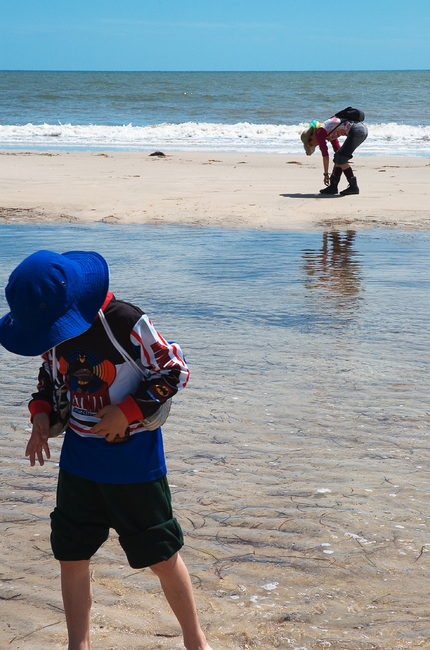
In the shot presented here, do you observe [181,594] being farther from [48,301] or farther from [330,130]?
[330,130]

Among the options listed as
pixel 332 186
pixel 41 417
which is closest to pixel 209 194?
pixel 332 186

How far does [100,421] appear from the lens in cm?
207

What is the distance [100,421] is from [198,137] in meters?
26.1

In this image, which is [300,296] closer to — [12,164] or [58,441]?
[58,441]

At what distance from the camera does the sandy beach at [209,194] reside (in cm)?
1060

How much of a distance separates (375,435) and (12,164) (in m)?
13.8

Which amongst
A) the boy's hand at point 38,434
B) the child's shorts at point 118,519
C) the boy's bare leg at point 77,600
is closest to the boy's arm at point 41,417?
the boy's hand at point 38,434

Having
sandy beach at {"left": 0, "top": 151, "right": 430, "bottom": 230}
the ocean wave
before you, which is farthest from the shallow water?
the ocean wave

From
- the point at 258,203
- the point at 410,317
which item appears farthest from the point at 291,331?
the point at 258,203

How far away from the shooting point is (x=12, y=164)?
52.7 feet

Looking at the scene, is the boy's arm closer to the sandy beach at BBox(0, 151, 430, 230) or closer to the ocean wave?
the sandy beach at BBox(0, 151, 430, 230)

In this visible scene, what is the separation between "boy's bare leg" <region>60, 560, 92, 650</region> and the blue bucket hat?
2.17ft

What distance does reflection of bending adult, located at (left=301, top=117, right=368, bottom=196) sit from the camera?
12.1 metres

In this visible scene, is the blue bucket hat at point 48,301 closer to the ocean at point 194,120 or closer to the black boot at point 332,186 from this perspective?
the black boot at point 332,186
